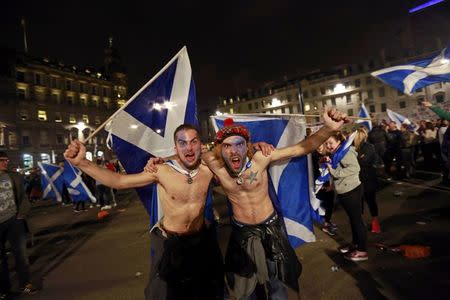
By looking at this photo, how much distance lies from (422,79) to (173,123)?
17.7 feet

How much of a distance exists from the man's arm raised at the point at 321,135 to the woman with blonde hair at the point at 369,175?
8.90ft

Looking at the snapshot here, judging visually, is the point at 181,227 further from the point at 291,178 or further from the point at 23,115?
the point at 23,115

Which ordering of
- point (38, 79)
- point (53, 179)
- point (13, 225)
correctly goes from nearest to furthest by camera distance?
point (13, 225) → point (53, 179) → point (38, 79)

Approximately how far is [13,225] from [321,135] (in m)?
4.84

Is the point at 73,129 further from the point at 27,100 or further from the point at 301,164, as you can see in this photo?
the point at 301,164

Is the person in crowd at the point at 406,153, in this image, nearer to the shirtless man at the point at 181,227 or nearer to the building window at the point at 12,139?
the shirtless man at the point at 181,227

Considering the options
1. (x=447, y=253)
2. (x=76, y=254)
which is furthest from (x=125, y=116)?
(x=447, y=253)

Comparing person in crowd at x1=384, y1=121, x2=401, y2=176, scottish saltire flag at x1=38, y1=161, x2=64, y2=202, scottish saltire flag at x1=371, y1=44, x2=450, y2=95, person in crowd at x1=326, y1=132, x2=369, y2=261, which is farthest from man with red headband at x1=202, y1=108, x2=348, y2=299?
scottish saltire flag at x1=38, y1=161, x2=64, y2=202

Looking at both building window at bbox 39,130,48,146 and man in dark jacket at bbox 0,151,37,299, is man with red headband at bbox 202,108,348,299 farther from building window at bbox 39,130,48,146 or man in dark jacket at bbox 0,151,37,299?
building window at bbox 39,130,48,146

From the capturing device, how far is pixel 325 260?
4922 mm

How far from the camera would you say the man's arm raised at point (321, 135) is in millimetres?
3279

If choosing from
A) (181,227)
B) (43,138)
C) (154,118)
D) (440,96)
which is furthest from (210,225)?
(440,96)

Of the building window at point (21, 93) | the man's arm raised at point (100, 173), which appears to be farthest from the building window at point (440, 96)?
the building window at point (21, 93)

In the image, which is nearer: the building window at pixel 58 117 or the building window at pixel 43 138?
the building window at pixel 43 138
